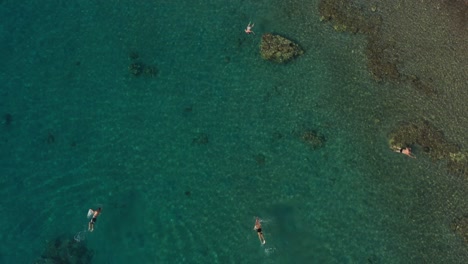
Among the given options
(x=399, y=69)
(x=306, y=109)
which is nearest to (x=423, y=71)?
(x=399, y=69)

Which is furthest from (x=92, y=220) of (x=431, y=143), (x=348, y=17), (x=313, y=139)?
(x=348, y=17)

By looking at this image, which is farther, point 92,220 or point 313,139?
point 313,139

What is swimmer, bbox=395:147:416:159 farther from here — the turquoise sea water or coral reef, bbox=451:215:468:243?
coral reef, bbox=451:215:468:243

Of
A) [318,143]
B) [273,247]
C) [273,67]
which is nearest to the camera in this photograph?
[273,247]

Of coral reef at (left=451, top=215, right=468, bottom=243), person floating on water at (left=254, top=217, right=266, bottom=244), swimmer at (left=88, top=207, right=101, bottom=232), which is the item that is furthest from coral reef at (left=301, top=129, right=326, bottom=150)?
swimmer at (left=88, top=207, right=101, bottom=232)

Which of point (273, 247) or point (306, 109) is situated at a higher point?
point (306, 109)

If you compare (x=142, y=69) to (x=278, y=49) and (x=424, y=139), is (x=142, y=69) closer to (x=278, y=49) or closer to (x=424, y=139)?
(x=278, y=49)

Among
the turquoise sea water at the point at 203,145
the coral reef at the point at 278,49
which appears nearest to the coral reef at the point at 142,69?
the turquoise sea water at the point at 203,145

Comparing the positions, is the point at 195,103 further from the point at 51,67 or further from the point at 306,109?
the point at 51,67
